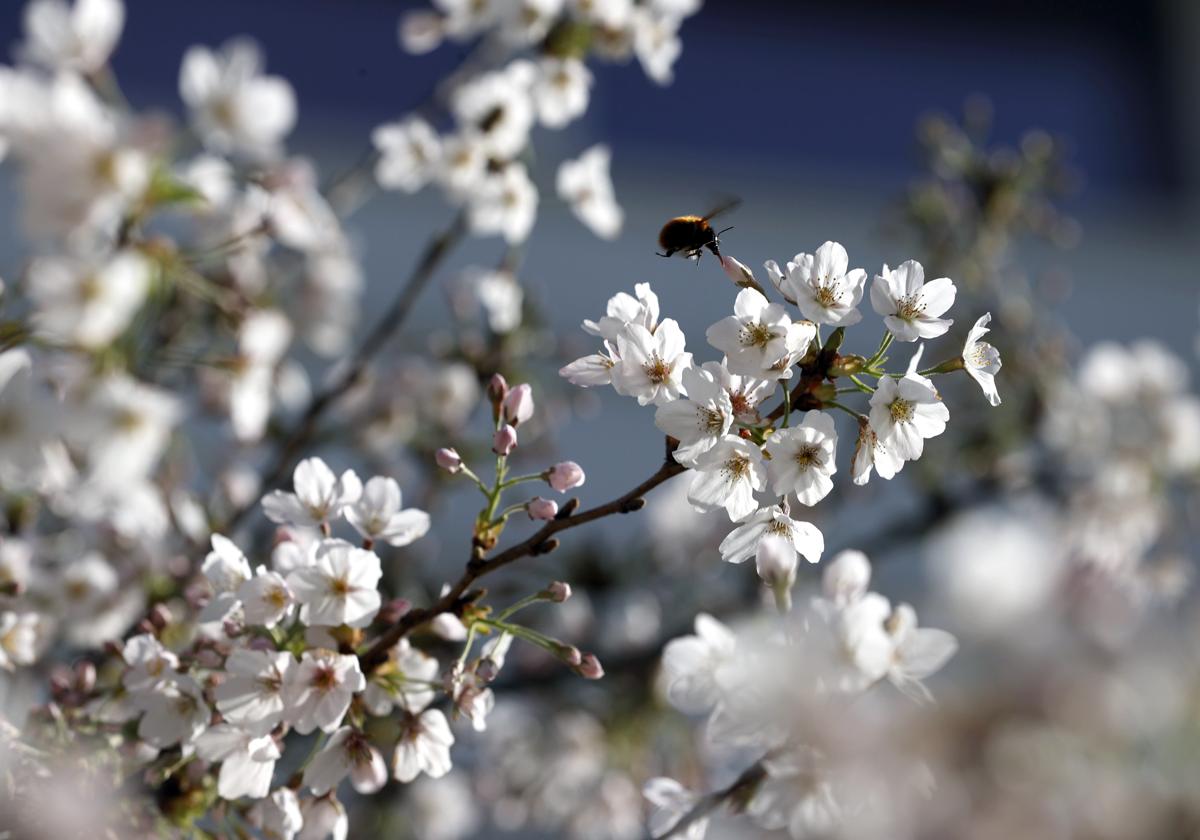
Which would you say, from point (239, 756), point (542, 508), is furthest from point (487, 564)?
point (239, 756)

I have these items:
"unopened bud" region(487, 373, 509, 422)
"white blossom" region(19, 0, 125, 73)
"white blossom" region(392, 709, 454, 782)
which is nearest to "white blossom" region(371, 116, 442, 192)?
"white blossom" region(19, 0, 125, 73)

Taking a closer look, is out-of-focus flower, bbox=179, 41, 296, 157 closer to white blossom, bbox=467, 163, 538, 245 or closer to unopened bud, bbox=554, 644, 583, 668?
white blossom, bbox=467, 163, 538, 245

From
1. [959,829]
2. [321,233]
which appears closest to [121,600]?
[321,233]

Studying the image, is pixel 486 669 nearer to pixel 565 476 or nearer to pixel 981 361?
pixel 565 476

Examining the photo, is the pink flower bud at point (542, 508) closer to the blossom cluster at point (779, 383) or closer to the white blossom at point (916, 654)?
the blossom cluster at point (779, 383)

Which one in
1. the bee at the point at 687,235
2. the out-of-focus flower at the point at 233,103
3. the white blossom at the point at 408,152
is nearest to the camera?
the bee at the point at 687,235

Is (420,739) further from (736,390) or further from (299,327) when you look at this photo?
(299,327)

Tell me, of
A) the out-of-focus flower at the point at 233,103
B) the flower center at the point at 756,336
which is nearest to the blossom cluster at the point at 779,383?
the flower center at the point at 756,336
